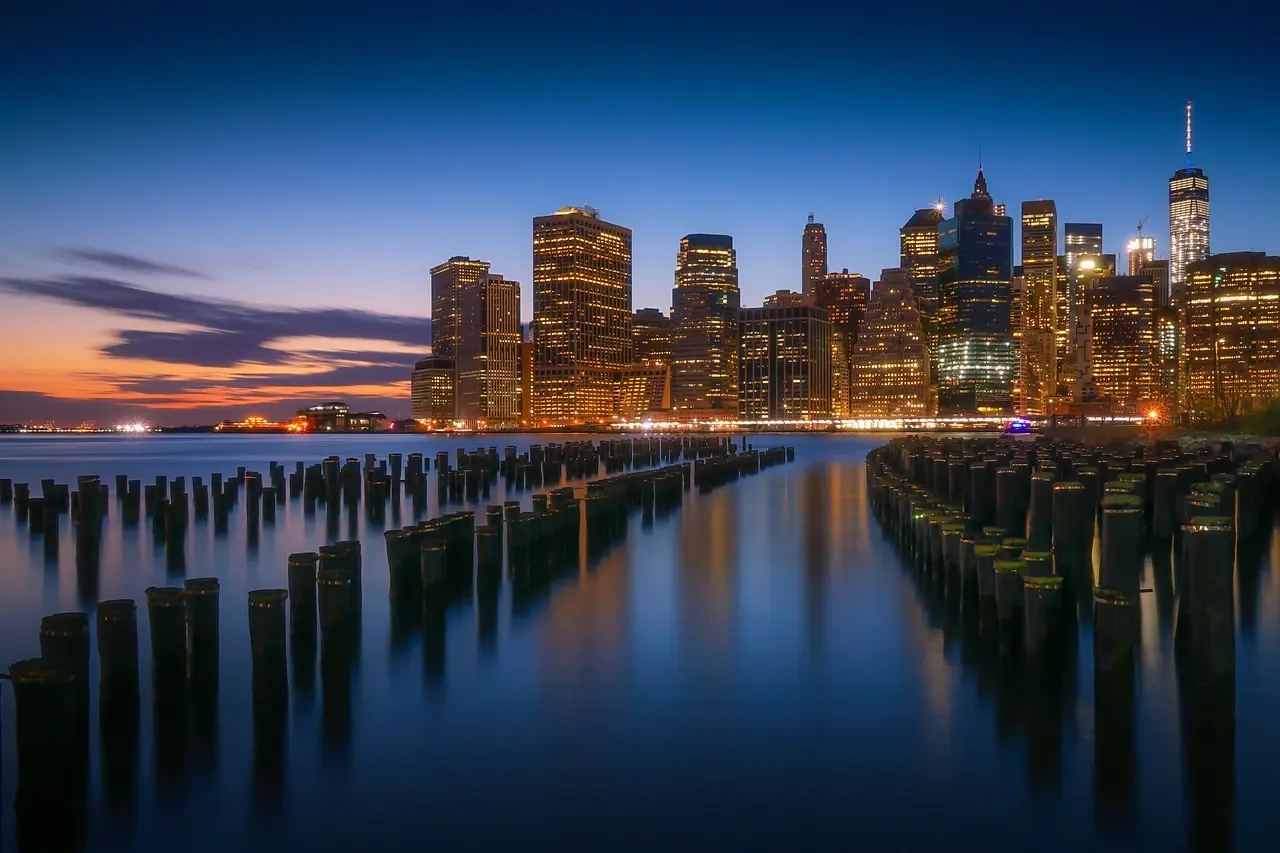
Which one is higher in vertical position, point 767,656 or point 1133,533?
point 1133,533

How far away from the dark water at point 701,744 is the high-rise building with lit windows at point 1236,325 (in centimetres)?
12149

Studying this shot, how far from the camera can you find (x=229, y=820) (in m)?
6.83

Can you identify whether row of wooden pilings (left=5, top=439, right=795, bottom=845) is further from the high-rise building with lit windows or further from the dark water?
the high-rise building with lit windows

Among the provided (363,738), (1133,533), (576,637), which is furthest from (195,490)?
(1133,533)

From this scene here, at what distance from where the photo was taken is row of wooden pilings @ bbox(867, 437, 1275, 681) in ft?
26.6

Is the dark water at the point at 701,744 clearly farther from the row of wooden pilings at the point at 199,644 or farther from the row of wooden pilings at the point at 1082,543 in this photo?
the row of wooden pilings at the point at 1082,543

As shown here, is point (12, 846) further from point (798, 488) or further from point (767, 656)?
point (798, 488)

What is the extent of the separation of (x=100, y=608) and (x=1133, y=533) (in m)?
9.76

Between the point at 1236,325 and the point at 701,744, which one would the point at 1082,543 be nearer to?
the point at 701,744

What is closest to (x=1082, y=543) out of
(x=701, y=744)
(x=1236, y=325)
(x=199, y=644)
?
(x=701, y=744)

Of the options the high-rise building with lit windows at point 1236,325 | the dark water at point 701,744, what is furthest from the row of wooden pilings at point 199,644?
the high-rise building with lit windows at point 1236,325

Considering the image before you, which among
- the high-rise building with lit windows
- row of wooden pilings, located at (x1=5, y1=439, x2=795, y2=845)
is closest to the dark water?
row of wooden pilings, located at (x1=5, y1=439, x2=795, y2=845)

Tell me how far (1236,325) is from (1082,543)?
140 meters

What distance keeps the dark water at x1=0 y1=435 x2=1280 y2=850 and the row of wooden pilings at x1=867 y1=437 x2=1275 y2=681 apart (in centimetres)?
57
